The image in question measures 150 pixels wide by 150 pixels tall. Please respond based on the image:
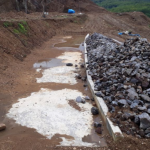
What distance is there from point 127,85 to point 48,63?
6733 mm

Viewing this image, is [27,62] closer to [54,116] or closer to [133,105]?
[54,116]

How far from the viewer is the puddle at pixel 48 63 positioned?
1161cm

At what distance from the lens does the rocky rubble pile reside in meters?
5.18

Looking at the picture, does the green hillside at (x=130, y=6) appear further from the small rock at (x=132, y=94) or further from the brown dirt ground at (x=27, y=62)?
the small rock at (x=132, y=94)

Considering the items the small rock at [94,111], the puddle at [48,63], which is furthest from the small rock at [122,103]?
the puddle at [48,63]

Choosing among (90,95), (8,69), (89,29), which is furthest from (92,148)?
(89,29)

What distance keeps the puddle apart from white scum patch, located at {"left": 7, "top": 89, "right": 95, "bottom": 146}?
164 inches

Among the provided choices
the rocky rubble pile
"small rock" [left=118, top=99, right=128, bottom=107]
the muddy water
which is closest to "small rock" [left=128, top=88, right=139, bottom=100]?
the rocky rubble pile

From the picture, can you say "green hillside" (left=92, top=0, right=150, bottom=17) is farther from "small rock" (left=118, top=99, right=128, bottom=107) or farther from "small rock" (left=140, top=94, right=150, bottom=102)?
"small rock" (left=118, top=99, right=128, bottom=107)

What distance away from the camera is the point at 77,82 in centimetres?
913

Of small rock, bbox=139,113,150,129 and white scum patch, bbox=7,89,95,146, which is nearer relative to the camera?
small rock, bbox=139,113,150,129

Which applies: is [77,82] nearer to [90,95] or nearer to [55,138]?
[90,95]

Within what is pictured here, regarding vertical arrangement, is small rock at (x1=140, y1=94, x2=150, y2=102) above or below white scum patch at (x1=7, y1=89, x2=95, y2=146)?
above

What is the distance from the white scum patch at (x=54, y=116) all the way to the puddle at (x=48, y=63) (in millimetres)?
4160
